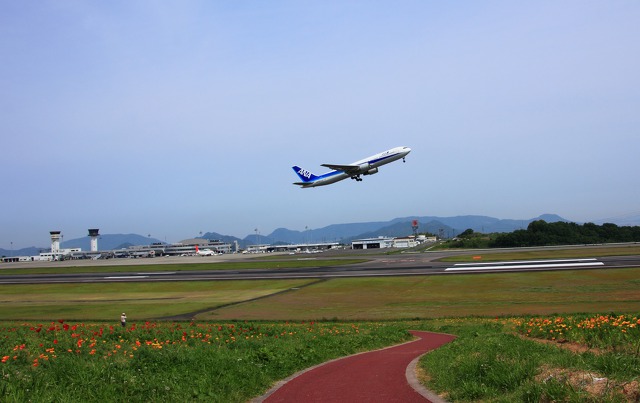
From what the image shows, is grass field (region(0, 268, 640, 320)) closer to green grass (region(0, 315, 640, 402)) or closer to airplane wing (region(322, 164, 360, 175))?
airplane wing (region(322, 164, 360, 175))

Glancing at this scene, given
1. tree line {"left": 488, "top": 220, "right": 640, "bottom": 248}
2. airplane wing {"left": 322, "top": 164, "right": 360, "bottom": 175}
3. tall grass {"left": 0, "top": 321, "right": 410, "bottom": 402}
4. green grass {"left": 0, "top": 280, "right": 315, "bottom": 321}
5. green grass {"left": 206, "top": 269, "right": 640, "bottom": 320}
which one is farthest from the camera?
tree line {"left": 488, "top": 220, "right": 640, "bottom": 248}

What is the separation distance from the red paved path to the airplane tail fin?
3181 inches

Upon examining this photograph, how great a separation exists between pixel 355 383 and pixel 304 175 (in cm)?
8918

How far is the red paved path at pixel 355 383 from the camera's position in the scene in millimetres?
13711

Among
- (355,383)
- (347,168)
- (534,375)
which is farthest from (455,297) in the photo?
(534,375)

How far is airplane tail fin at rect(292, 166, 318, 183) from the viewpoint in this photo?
335 feet

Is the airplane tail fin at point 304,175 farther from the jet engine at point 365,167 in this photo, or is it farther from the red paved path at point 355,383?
the red paved path at point 355,383

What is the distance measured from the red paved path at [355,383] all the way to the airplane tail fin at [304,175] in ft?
265

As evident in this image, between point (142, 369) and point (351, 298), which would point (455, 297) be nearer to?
point (351, 298)

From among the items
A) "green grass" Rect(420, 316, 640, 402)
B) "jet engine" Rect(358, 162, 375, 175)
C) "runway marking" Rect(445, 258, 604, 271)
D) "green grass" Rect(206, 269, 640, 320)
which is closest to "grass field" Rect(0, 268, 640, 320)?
"green grass" Rect(206, 269, 640, 320)

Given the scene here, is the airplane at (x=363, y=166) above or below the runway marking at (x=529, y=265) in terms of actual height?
above

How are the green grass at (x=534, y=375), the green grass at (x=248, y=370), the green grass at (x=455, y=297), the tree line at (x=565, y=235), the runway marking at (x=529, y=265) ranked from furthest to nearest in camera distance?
the tree line at (x=565, y=235) → the runway marking at (x=529, y=265) → the green grass at (x=455, y=297) → the green grass at (x=248, y=370) → the green grass at (x=534, y=375)

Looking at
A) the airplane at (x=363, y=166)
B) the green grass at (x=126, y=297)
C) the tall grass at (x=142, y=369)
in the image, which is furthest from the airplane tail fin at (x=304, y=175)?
the tall grass at (x=142, y=369)

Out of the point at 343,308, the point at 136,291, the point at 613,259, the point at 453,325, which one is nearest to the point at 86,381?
the point at 453,325
